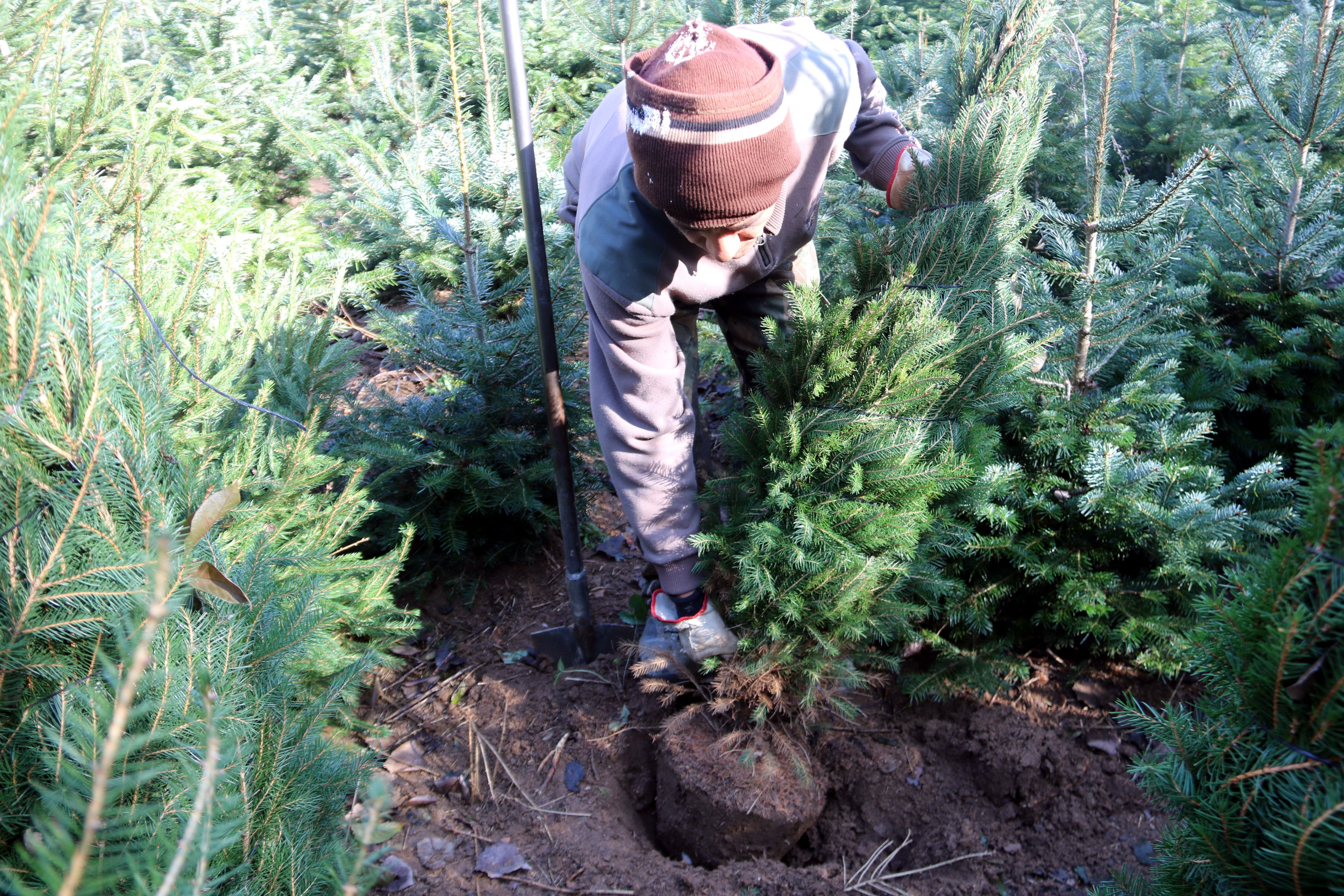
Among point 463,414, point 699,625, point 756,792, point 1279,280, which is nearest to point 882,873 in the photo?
point 756,792

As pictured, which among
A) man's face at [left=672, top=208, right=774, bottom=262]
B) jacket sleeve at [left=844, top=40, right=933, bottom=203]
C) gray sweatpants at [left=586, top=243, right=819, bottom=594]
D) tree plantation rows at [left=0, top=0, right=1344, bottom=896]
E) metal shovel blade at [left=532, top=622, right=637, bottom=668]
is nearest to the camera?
tree plantation rows at [left=0, top=0, right=1344, bottom=896]

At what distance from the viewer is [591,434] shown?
3658 mm

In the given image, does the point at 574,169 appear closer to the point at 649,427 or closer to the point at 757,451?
the point at 649,427

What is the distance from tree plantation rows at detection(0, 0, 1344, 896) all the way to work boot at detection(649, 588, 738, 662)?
67mm

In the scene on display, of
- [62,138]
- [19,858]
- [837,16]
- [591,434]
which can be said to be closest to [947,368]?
[591,434]

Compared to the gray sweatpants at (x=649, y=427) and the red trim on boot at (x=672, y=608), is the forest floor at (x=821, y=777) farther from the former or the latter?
the gray sweatpants at (x=649, y=427)

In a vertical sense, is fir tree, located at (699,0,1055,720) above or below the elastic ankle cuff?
above

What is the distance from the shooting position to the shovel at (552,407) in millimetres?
2533

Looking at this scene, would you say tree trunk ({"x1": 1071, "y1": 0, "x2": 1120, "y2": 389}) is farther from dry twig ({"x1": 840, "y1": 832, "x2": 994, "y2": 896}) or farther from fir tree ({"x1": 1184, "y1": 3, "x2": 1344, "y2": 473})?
dry twig ({"x1": 840, "y1": 832, "x2": 994, "y2": 896})

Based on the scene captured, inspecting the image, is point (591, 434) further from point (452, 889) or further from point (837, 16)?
point (837, 16)

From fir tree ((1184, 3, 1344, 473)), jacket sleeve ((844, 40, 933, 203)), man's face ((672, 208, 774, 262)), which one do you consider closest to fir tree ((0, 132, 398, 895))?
man's face ((672, 208, 774, 262))

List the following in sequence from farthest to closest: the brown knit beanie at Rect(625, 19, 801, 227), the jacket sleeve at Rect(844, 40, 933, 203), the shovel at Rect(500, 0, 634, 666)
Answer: the jacket sleeve at Rect(844, 40, 933, 203) < the shovel at Rect(500, 0, 634, 666) < the brown knit beanie at Rect(625, 19, 801, 227)

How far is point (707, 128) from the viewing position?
1928mm

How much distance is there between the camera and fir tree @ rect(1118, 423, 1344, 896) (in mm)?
1211
